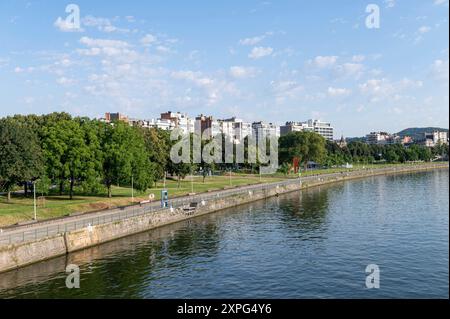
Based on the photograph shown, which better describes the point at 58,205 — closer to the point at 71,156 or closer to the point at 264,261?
the point at 71,156

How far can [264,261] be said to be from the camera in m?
50.2

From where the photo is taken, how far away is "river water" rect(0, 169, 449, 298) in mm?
40562

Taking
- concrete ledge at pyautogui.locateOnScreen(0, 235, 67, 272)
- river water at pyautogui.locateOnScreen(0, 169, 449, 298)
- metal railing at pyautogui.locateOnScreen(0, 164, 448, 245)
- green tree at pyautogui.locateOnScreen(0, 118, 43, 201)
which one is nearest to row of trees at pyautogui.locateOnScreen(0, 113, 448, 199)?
green tree at pyautogui.locateOnScreen(0, 118, 43, 201)

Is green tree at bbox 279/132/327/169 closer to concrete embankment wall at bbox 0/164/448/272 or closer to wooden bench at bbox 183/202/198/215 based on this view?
concrete embankment wall at bbox 0/164/448/272

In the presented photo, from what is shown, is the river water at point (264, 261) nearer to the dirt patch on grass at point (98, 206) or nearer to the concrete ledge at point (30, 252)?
the concrete ledge at point (30, 252)

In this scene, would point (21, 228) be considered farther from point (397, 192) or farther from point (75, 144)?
point (397, 192)

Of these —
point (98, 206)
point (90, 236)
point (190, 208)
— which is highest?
point (98, 206)

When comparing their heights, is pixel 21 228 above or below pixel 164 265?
above

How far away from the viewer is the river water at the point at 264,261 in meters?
40.6

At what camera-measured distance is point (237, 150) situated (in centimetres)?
17562

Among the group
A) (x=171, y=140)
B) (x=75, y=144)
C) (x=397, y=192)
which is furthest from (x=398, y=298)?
(x=171, y=140)

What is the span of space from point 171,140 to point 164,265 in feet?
274

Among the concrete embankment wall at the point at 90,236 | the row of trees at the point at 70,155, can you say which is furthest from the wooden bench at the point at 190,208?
the row of trees at the point at 70,155

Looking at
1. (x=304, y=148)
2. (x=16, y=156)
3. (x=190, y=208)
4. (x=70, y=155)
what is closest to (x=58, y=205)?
A: (x=16, y=156)
